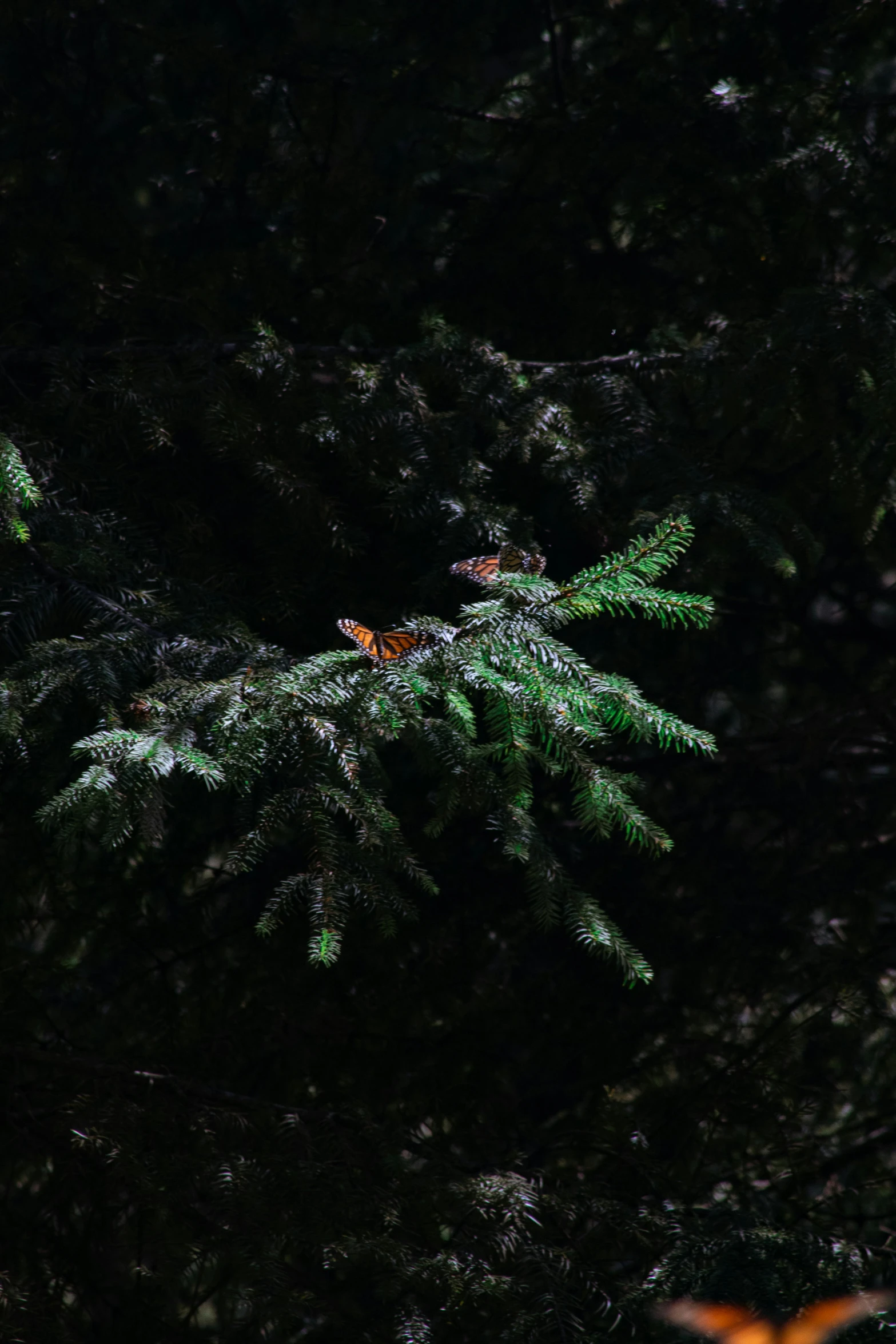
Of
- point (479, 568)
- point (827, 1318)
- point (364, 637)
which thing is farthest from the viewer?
point (827, 1318)

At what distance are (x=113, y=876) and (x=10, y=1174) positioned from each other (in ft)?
2.49

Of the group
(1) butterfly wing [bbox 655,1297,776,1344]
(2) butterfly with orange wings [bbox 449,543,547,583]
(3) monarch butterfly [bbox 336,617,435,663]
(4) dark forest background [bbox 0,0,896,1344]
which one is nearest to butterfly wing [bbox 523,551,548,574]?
(2) butterfly with orange wings [bbox 449,543,547,583]

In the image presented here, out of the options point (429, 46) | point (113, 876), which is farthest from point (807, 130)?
point (113, 876)

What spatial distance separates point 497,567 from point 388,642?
24cm

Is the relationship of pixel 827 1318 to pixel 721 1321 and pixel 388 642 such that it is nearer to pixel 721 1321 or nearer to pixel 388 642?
pixel 721 1321

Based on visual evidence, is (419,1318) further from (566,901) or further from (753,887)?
(753,887)

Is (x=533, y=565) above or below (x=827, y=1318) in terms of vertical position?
above

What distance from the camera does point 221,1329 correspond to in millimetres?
2469

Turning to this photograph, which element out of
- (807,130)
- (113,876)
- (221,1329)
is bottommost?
(221,1329)

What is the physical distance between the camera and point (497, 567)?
62.0 inches

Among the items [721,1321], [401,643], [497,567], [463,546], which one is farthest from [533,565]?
[721,1321]

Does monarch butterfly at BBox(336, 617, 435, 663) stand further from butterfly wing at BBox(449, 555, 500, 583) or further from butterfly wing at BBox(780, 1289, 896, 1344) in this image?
butterfly wing at BBox(780, 1289, 896, 1344)

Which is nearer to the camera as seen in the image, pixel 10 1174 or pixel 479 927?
pixel 10 1174

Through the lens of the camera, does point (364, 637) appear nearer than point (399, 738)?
Yes
